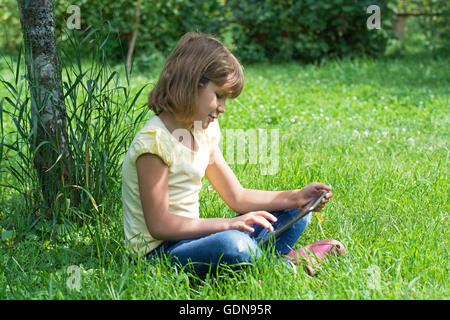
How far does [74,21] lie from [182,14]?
598 cm

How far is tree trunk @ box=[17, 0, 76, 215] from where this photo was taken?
2338 mm

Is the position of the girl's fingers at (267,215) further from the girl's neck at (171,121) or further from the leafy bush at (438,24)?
the leafy bush at (438,24)

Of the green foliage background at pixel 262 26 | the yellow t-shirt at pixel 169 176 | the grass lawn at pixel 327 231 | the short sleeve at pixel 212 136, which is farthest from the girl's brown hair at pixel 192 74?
the green foliage background at pixel 262 26

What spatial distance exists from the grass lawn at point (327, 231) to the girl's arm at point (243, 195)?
0.78 ft

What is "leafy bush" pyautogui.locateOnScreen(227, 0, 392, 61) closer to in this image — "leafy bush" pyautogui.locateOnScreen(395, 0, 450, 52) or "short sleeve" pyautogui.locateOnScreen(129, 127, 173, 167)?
"leafy bush" pyautogui.locateOnScreen(395, 0, 450, 52)

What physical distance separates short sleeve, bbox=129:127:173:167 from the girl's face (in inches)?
5.9

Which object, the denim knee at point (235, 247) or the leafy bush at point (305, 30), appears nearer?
the denim knee at point (235, 247)

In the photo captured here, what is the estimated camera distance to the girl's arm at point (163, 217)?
6.12 ft

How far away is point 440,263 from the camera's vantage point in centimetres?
194

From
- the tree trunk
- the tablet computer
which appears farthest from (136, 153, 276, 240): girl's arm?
the tree trunk

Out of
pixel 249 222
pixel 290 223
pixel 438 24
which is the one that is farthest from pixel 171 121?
pixel 438 24

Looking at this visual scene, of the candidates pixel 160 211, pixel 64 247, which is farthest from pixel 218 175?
pixel 64 247

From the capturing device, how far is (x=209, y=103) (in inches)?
75.0
